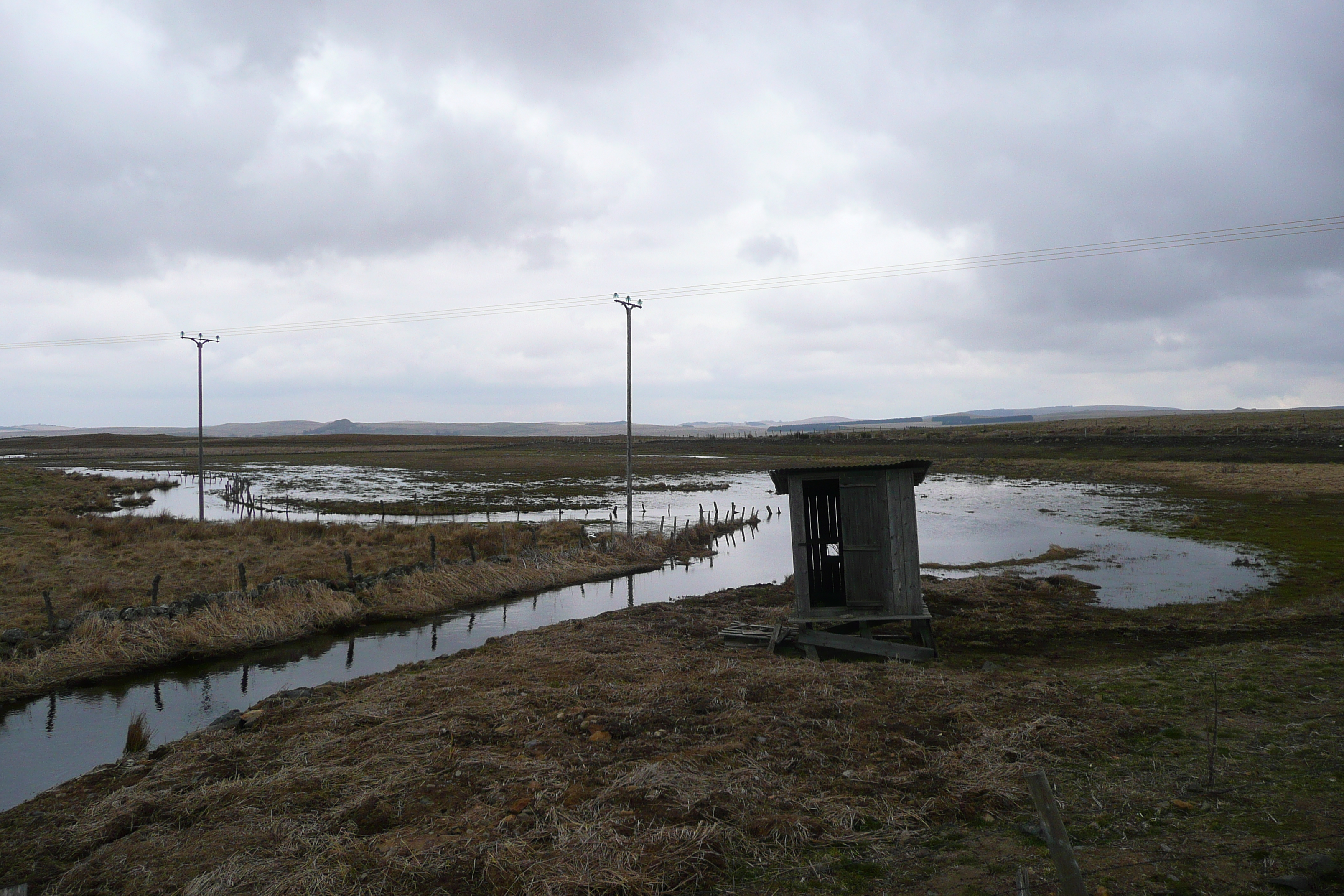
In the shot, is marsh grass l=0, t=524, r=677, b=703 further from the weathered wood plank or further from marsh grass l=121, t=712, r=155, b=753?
the weathered wood plank

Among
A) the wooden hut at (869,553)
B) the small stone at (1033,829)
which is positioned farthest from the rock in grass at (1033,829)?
the wooden hut at (869,553)

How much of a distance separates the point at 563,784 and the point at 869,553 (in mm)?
8760

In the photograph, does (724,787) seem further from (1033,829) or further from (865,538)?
(865,538)

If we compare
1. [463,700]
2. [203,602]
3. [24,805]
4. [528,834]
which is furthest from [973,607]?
[203,602]

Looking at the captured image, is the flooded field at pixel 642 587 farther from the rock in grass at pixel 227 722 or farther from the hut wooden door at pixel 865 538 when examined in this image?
the hut wooden door at pixel 865 538

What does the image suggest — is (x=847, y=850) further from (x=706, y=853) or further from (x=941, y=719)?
(x=941, y=719)

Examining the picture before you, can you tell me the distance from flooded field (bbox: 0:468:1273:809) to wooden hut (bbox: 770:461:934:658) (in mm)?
8157

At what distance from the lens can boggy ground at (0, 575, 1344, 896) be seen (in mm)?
6184

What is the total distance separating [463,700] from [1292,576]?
23192 mm

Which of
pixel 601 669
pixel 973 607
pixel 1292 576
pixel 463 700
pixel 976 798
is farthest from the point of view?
pixel 1292 576

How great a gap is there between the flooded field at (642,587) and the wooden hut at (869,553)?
816cm

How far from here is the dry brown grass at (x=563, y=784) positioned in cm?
649

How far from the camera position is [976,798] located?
24.1ft

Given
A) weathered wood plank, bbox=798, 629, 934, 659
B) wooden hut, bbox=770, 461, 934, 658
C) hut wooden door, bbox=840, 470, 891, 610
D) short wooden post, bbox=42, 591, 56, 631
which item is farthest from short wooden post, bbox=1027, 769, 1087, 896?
short wooden post, bbox=42, 591, 56, 631
